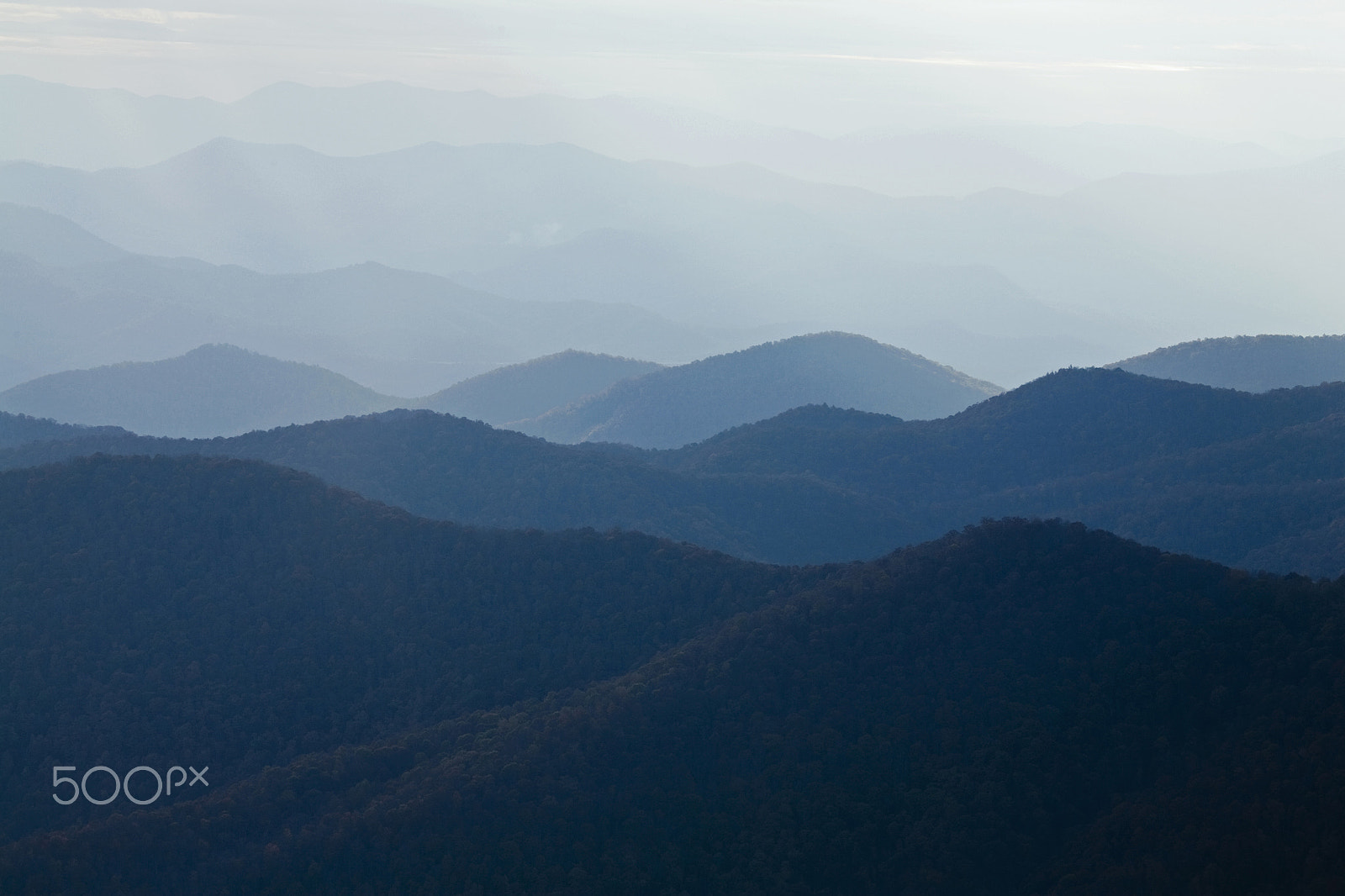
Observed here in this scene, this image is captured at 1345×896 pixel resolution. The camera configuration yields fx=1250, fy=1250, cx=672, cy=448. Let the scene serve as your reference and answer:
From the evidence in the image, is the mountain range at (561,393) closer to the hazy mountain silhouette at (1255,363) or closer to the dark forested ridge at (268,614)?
the hazy mountain silhouette at (1255,363)

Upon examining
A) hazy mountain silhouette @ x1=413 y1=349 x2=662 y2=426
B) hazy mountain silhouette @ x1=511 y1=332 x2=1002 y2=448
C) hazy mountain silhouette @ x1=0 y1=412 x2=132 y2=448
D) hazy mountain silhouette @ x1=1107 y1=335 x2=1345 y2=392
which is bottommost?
hazy mountain silhouette @ x1=1107 y1=335 x2=1345 y2=392

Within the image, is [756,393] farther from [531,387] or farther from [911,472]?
[911,472]

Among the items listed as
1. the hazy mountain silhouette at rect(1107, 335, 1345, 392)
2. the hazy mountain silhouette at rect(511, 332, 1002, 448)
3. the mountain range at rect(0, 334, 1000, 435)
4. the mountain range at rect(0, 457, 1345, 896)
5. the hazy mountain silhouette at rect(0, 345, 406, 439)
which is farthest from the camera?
the hazy mountain silhouette at rect(0, 345, 406, 439)

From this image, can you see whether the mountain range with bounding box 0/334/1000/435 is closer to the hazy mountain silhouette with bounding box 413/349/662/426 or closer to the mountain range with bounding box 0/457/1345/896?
the hazy mountain silhouette with bounding box 413/349/662/426

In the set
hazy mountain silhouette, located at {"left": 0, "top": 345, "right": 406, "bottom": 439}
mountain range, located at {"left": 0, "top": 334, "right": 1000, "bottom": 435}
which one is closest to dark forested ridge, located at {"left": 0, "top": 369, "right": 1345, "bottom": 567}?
mountain range, located at {"left": 0, "top": 334, "right": 1000, "bottom": 435}

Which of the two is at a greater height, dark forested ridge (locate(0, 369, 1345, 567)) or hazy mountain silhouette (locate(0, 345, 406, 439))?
hazy mountain silhouette (locate(0, 345, 406, 439))

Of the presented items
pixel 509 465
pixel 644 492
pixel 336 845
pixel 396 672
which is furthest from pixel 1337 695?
pixel 509 465

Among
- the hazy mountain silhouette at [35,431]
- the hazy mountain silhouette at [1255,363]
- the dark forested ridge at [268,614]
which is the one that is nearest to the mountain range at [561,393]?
the hazy mountain silhouette at [1255,363]

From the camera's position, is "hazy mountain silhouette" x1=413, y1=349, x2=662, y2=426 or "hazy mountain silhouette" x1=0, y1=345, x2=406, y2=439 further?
"hazy mountain silhouette" x1=0, y1=345, x2=406, y2=439

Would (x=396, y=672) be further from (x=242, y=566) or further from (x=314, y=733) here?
(x=242, y=566)
